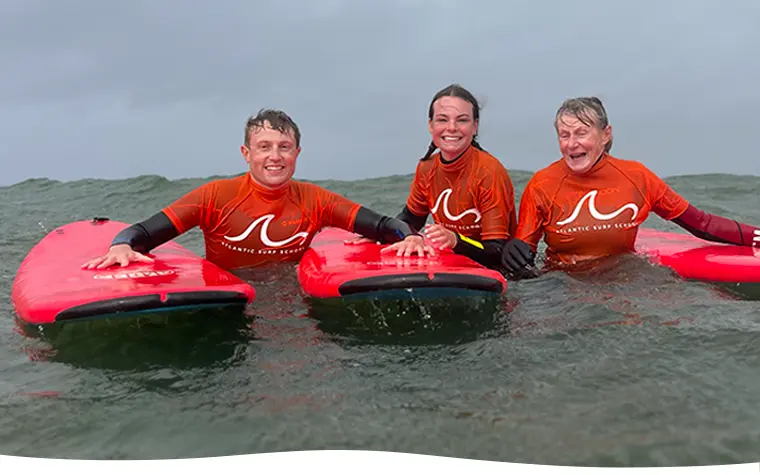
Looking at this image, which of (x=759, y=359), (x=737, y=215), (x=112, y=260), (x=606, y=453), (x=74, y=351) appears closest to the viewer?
(x=606, y=453)

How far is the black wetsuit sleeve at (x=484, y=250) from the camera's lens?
5.05 meters

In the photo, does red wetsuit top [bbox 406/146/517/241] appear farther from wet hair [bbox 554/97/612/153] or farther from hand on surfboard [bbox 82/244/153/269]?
hand on surfboard [bbox 82/244/153/269]

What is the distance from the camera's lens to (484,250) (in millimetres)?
5055

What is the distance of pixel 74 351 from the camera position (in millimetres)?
3699

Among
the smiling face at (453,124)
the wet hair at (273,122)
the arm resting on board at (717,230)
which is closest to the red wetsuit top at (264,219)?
the wet hair at (273,122)

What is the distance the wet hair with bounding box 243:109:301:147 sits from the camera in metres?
4.85

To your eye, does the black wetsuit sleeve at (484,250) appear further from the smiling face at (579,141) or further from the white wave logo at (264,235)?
the white wave logo at (264,235)

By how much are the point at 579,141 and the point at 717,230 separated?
4.15 feet

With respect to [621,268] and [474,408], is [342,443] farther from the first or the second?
[621,268]

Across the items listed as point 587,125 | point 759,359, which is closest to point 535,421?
point 759,359

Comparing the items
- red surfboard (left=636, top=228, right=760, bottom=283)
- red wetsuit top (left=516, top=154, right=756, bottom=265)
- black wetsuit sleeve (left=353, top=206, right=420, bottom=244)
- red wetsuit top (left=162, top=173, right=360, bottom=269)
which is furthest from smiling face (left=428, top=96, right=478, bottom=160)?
red surfboard (left=636, top=228, right=760, bottom=283)

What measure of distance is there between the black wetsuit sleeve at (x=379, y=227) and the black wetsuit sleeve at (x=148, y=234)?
4.06 ft

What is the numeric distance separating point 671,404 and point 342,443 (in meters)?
1.34

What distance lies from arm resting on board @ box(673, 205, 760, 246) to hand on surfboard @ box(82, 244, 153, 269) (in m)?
3.70
